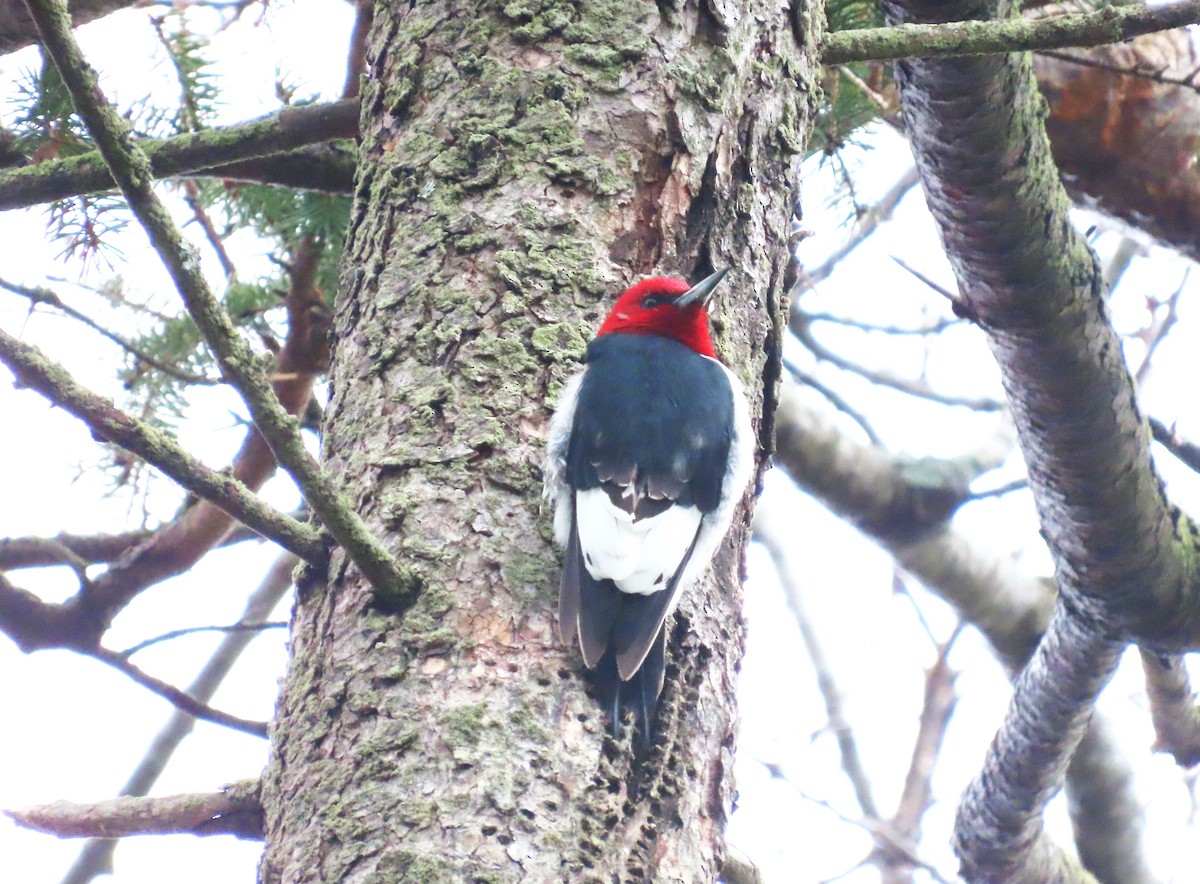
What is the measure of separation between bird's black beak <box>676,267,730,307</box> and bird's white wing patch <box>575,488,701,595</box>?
1.24 feet

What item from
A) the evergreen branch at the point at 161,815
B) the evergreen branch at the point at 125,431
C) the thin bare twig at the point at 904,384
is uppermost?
the thin bare twig at the point at 904,384

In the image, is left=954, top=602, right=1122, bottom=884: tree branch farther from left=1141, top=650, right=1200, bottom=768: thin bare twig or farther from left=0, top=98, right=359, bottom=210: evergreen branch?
left=0, top=98, right=359, bottom=210: evergreen branch

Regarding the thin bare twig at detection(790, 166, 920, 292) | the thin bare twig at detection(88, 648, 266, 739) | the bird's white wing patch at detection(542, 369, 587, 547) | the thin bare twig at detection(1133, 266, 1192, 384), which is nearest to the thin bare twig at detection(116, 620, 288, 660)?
the thin bare twig at detection(88, 648, 266, 739)

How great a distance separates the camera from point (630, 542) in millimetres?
2041

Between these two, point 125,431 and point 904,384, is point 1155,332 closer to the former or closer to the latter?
point 904,384

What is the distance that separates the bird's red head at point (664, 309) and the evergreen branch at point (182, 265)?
2.45 ft

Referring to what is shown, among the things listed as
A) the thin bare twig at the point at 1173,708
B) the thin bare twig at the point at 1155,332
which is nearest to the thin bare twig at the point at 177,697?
the thin bare twig at the point at 1173,708

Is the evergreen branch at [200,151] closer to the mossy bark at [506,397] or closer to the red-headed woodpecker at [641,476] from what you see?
the mossy bark at [506,397]

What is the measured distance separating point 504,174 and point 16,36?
1181 mm

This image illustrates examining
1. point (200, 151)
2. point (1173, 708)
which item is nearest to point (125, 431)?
point (200, 151)

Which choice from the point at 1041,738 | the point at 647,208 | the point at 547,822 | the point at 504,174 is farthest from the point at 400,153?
the point at 1041,738

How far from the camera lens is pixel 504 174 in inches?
84.7

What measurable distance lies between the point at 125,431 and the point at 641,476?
100cm

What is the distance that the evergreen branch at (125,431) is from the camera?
1.41 meters
